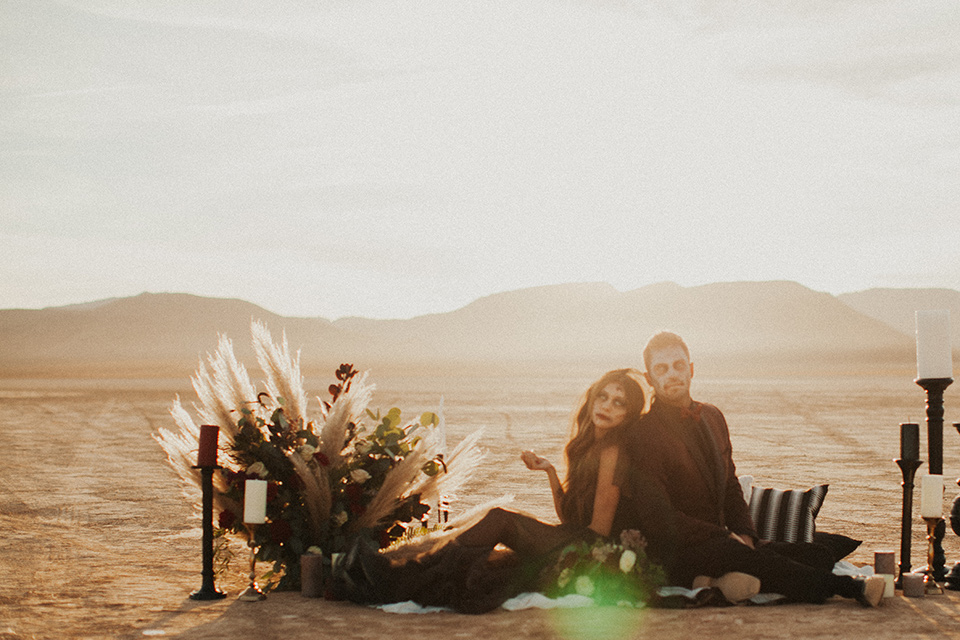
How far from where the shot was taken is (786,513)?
617cm

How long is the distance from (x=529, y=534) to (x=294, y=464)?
1398mm

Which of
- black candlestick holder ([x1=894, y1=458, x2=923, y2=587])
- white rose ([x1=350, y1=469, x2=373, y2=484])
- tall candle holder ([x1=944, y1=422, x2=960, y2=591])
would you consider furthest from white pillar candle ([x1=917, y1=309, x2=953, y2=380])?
white rose ([x1=350, y1=469, x2=373, y2=484])

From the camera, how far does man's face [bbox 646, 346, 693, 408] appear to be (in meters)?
5.54

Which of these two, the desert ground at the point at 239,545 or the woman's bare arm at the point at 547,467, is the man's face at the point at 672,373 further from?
the desert ground at the point at 239,545

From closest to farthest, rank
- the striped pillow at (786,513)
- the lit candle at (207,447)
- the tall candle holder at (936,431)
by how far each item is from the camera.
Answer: the lit candle at (207,447)
the tall candle holder at (936,431)
the striped pillow at (786,513)

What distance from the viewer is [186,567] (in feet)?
21.7

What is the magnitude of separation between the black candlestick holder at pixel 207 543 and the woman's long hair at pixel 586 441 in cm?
197

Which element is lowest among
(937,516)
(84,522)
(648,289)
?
(84,522)

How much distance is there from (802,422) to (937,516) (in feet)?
54.3

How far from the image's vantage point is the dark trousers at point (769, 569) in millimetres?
5266

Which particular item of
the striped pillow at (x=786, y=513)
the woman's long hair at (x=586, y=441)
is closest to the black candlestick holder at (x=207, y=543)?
the woman's long hair at (x=586, y=441)

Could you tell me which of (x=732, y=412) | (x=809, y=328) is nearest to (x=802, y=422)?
(x=732, y=412)

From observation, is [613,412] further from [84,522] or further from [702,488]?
[84,522]

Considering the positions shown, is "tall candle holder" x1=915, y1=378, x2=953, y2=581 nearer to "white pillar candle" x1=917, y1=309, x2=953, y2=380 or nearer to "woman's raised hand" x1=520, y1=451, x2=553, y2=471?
"white pillar candle" x1=917, y1=309, x2=953, y2=380
